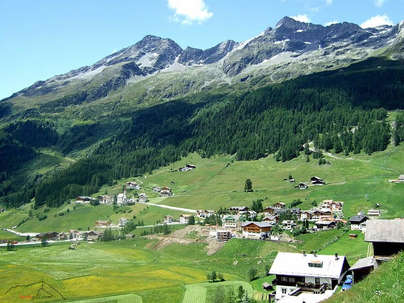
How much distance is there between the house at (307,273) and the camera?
6800cm

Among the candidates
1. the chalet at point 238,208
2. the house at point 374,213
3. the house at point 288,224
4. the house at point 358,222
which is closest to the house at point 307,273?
the house at point 358,222

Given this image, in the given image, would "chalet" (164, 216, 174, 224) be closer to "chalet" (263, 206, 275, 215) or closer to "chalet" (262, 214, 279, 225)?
"chalet" (263, 206, 275, 215)

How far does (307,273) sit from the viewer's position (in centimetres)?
6956

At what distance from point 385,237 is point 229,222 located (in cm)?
11131

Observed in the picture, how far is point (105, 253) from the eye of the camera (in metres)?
153

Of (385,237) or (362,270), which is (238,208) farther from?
(385,237)

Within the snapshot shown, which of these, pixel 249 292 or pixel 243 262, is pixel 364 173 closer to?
pixel 243 262

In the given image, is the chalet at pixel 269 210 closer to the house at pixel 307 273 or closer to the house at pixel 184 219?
the house at pixel 184 219

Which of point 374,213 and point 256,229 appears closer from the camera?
point 374,213

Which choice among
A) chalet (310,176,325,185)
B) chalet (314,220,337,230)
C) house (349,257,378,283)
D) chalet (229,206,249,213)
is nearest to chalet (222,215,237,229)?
chalet (229,206,249,213)

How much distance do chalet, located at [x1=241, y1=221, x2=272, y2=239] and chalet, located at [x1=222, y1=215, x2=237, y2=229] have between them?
11458 millimetres

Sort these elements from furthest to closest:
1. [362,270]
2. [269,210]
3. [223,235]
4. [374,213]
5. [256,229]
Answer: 1. [269,210]
2. [223,235]
3. [256,229]
4. [374,213]
5. [362,270]

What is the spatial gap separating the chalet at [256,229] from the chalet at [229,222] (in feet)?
37.6

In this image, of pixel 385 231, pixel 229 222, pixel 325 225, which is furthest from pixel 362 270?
pixel 229 222
